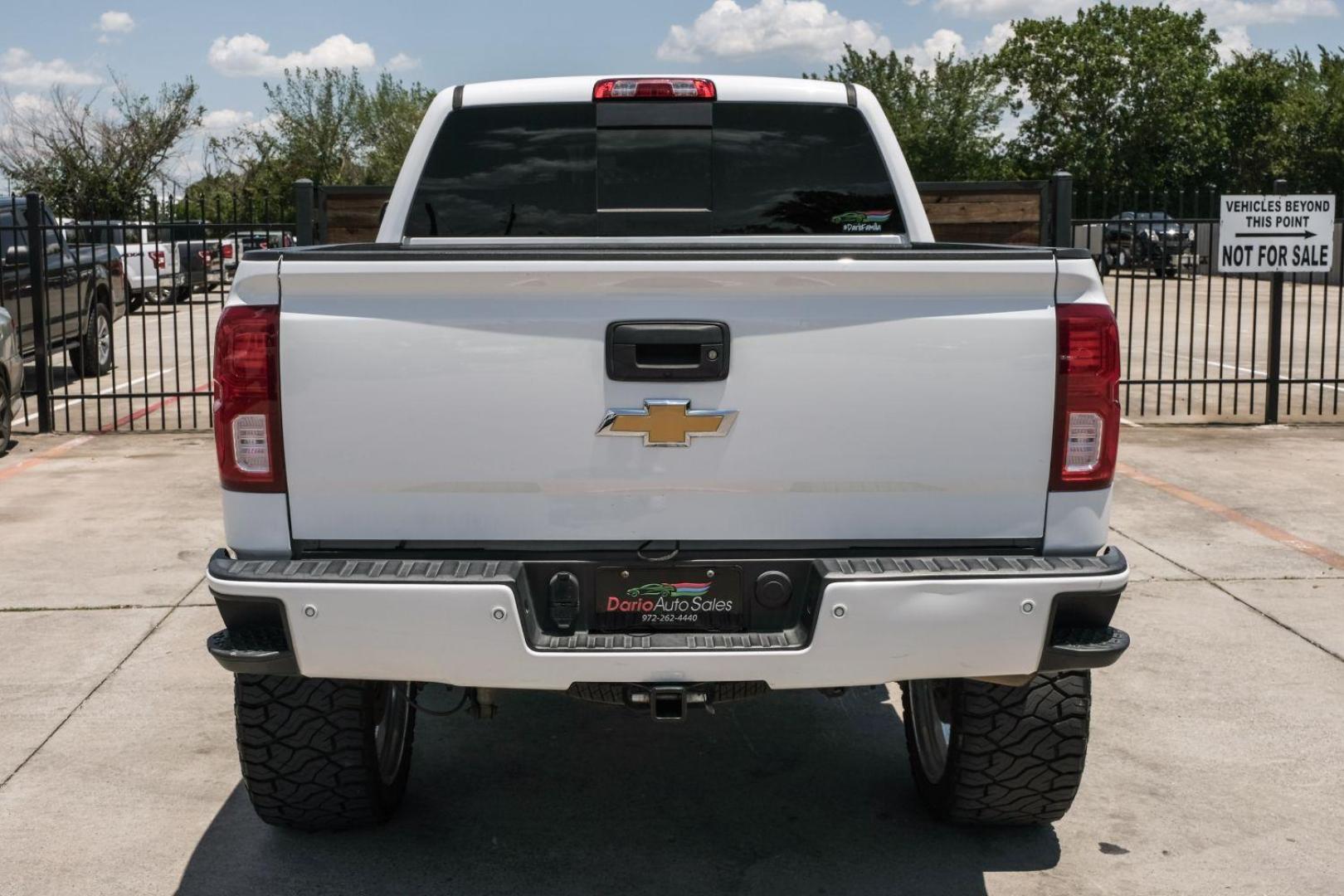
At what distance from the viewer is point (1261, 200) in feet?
40.8

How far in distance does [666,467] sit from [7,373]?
368 inches

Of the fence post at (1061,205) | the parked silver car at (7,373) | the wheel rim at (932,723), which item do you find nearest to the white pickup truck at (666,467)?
the wheel rim at (932,723)

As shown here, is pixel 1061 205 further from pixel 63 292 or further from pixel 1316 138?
pixel 1316 138

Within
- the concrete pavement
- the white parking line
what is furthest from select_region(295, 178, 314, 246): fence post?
the concrete pavement

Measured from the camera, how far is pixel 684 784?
471 cm

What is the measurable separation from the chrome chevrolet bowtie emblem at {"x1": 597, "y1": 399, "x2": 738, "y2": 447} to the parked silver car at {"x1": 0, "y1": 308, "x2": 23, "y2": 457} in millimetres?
9116

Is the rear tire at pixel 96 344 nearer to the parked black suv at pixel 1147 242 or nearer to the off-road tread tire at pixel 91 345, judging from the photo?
the off-road tread tire at pixel 91 345

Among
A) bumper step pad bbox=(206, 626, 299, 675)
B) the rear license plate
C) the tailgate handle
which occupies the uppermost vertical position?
the tailgate handle

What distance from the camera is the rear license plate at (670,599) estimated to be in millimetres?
3461

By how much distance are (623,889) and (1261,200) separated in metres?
10.5

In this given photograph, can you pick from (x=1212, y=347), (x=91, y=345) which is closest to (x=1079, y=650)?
(x=91, y=345)

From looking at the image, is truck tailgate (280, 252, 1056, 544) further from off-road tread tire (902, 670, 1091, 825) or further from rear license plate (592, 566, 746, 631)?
off-road tread tire (902, 670, 1091, 825)

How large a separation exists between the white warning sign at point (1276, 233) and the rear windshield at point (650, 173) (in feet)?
27.1

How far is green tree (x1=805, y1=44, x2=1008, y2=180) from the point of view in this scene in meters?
59.1
